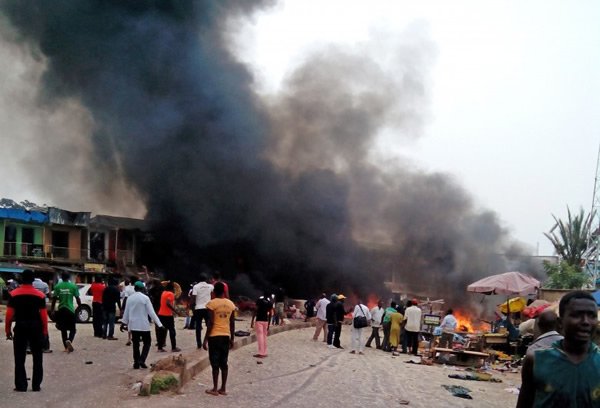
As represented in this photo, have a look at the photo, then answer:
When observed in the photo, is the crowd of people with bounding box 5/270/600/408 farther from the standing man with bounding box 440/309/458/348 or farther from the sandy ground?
the sandy ground

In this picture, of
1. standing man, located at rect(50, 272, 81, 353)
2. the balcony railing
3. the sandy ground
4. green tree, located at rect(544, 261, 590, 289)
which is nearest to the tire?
the sandy ground

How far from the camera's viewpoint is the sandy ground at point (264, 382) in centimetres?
796

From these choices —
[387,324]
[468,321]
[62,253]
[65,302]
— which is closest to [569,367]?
[65,302]

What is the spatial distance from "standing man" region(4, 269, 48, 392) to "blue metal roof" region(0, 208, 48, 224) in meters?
28.8

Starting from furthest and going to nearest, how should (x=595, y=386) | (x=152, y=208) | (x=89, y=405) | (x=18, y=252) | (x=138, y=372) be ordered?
(x=152, y=208), (x=18, y=252), (x=138, y=372), (x=89, y=405), (x=595, y=386)

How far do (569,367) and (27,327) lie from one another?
6.74m

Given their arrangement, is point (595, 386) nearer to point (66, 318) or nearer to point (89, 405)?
point (89, 405)

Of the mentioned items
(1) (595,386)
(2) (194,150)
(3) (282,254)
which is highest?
(2) (194,150)

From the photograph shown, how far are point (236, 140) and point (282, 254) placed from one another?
707 cm

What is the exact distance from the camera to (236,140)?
35625 millimetres

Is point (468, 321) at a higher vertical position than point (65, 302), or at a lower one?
lower

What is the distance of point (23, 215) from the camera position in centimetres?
3538

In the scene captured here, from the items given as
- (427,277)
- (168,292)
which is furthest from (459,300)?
(168,292)

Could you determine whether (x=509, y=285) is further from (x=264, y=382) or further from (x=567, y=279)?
(x=567, y=279)
